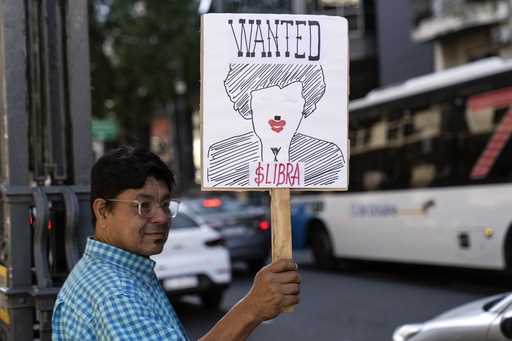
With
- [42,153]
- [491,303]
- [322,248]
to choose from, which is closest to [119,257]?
[42,153]

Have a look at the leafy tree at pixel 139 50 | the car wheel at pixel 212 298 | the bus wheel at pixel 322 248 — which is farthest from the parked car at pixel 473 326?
the leafy tree at pixel 139 50

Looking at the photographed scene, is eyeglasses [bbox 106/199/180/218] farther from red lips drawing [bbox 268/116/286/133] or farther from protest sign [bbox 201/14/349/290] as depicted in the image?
red lips drawing [bbox 268/116/286/133]

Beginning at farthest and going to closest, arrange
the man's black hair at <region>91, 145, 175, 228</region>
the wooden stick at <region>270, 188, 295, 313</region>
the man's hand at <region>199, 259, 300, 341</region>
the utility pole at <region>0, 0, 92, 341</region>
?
1. the utility pole at <region>0, 0, 92, 341</region>
2. the wooden stick at <region>270, 188, 295, 313</region>
3. the man's black hair at <region>91, 145, 175, 228</region>
4. the man's hand at <region>199, 259, 300, 341</region>

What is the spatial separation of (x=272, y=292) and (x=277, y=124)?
63 centimetres

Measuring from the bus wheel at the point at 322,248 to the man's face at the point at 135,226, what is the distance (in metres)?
12.7

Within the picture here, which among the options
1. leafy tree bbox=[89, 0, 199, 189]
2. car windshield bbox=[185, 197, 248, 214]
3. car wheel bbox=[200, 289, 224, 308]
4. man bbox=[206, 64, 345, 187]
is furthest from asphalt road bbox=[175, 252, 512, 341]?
leafy tree bbox=[89, 0, 199, 189]

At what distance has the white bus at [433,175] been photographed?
35.1ft

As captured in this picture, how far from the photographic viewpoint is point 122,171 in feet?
7.38

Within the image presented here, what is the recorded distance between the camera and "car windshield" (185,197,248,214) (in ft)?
47.2

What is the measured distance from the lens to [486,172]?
1088cm

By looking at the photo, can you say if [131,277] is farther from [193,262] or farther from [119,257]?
[193,262]

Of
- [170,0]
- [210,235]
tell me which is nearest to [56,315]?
[210,235]

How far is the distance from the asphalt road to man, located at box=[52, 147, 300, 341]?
6.43 meters

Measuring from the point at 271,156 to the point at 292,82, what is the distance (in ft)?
0.84
